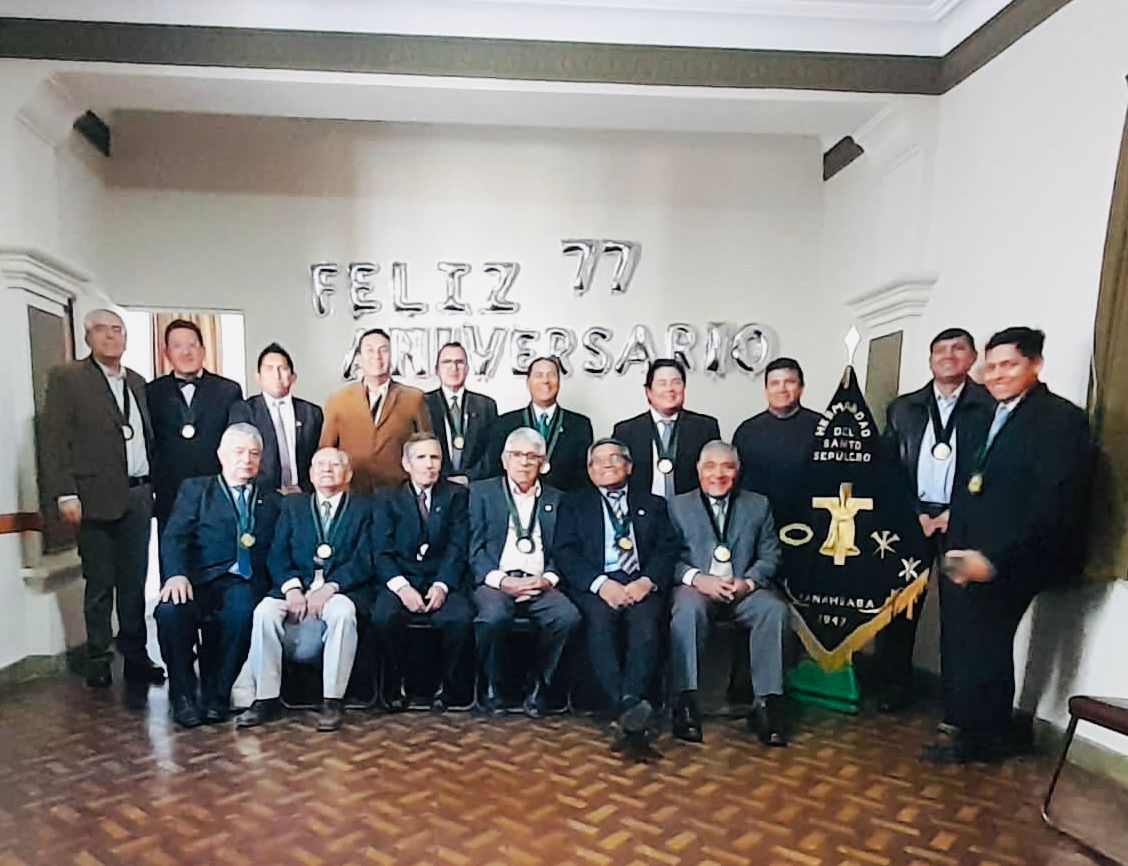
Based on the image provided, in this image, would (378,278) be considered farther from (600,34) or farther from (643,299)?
(600,34)

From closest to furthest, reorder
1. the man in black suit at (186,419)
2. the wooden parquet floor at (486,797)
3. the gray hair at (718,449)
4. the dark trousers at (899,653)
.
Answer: the wooden parquet floor at (486,797), the gray hair at (718,449), the dark trousers at (899,653), the man in black suit at (186,419)

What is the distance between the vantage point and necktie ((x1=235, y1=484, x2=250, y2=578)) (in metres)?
3.82

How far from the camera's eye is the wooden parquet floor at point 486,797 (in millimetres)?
2588

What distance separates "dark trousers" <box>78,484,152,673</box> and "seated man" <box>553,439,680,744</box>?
202cm

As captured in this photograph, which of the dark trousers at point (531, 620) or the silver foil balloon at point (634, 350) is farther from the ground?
the silver foil balloon at point (634, 350)

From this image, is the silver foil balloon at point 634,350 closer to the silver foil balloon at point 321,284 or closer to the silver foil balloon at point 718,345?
the silver foil balloon at point 718,345

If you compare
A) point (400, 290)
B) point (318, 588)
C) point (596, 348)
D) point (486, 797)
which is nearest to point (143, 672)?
point (318, 588)

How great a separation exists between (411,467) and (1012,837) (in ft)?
8.43

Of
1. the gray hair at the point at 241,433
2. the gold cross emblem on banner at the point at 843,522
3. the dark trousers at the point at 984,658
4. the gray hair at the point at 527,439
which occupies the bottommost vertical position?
the dark trousers at the point at 984,658

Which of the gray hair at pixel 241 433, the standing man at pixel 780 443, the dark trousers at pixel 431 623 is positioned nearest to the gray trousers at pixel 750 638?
the standing man at pixel 780 443

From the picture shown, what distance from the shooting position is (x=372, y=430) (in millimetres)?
4348

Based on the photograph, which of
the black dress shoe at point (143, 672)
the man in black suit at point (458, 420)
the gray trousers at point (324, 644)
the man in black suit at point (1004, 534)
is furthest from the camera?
the man in black suit at point (458, 420)

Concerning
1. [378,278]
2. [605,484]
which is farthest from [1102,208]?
[378,278]

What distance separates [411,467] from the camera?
3918mm
